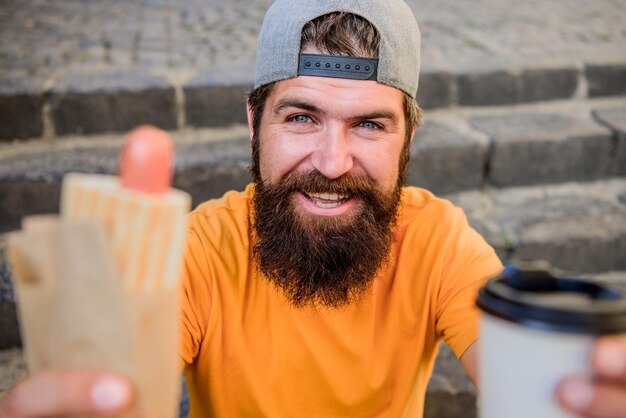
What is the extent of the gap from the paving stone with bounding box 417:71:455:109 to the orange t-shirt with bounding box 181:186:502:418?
193 cm

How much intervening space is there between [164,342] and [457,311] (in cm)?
119

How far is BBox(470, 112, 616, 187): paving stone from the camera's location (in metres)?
3.60

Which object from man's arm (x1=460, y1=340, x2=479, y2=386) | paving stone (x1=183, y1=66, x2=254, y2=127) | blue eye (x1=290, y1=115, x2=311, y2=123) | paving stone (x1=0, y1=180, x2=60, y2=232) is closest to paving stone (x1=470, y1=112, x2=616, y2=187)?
paving stone (x1=183, y1=66, x2=254, y2=127)

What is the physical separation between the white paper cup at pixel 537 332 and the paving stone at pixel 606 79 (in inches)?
142

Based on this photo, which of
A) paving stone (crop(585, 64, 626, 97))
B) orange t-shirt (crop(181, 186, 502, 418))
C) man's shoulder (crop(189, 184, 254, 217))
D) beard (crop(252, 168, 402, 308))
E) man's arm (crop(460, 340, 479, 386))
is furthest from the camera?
paving stone (crop(585, 64, 626, 97))

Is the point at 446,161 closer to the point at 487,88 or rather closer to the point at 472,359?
the point at 487,88

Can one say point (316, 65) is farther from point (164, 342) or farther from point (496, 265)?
point (164, 342)

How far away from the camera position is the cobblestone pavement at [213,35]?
370 centimetres

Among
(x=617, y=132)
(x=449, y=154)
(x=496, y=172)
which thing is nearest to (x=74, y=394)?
(x=449, y=154)

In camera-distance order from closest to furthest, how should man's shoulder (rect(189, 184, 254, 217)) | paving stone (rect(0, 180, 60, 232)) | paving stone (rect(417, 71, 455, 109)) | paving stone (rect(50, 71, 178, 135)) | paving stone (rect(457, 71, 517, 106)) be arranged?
man's shoulder (rect(189, 184, 254, 217)), paving stone (rect(0, 180, 60, 232)), paving stone (rect(50, 71, 178, 135)), paving stone (rect(417, 71, 455, 109)), paving stone (rect(457, 71, 517, 106))

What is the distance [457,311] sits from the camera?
5.97ft

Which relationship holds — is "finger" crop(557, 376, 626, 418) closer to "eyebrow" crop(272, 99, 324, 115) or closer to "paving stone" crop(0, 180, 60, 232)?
"eyebrow" crop(272, 99, 324, 115)

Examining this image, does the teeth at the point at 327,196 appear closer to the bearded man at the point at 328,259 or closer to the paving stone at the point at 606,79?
the bearded man at the point at 328,259

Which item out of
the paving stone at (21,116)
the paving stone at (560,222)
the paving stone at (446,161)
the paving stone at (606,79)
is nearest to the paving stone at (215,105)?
the paving stone at (21,116)
